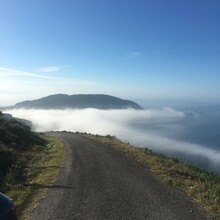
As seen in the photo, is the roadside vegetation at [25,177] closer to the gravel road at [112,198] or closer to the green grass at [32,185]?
the green grass at [32,185]

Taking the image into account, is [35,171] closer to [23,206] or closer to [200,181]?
[23,206]

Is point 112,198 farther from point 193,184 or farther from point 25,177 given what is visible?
point 25,177

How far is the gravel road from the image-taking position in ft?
37.4

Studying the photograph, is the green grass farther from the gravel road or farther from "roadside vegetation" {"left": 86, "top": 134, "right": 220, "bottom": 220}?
"roadside vegetation" {"left": 86, "top": 134, "right": 220, "bottom": 220}

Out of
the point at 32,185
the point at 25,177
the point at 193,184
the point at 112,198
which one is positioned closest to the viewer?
the point at 112,198

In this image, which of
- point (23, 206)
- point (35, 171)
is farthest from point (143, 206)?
point (35, 171)

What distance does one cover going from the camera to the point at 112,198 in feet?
43.8

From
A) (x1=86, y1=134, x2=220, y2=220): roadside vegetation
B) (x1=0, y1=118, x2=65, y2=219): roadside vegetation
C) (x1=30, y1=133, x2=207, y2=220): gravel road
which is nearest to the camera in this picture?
(x1=30, y1=133, x2=207, y2=220): gravel road

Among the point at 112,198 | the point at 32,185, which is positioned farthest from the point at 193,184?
the point at 32,185

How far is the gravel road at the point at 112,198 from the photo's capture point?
37.4ft

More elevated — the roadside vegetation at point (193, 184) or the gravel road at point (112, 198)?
the roadside vegetation at point (193, 184)

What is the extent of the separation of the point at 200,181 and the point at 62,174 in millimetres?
7117

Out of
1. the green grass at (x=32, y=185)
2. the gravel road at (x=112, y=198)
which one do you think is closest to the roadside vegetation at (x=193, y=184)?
the gravel road at (x=112, y=198)

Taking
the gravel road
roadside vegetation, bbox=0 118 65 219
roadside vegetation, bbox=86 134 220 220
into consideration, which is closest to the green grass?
roadside vegetation, bbox=0 118 65 219
